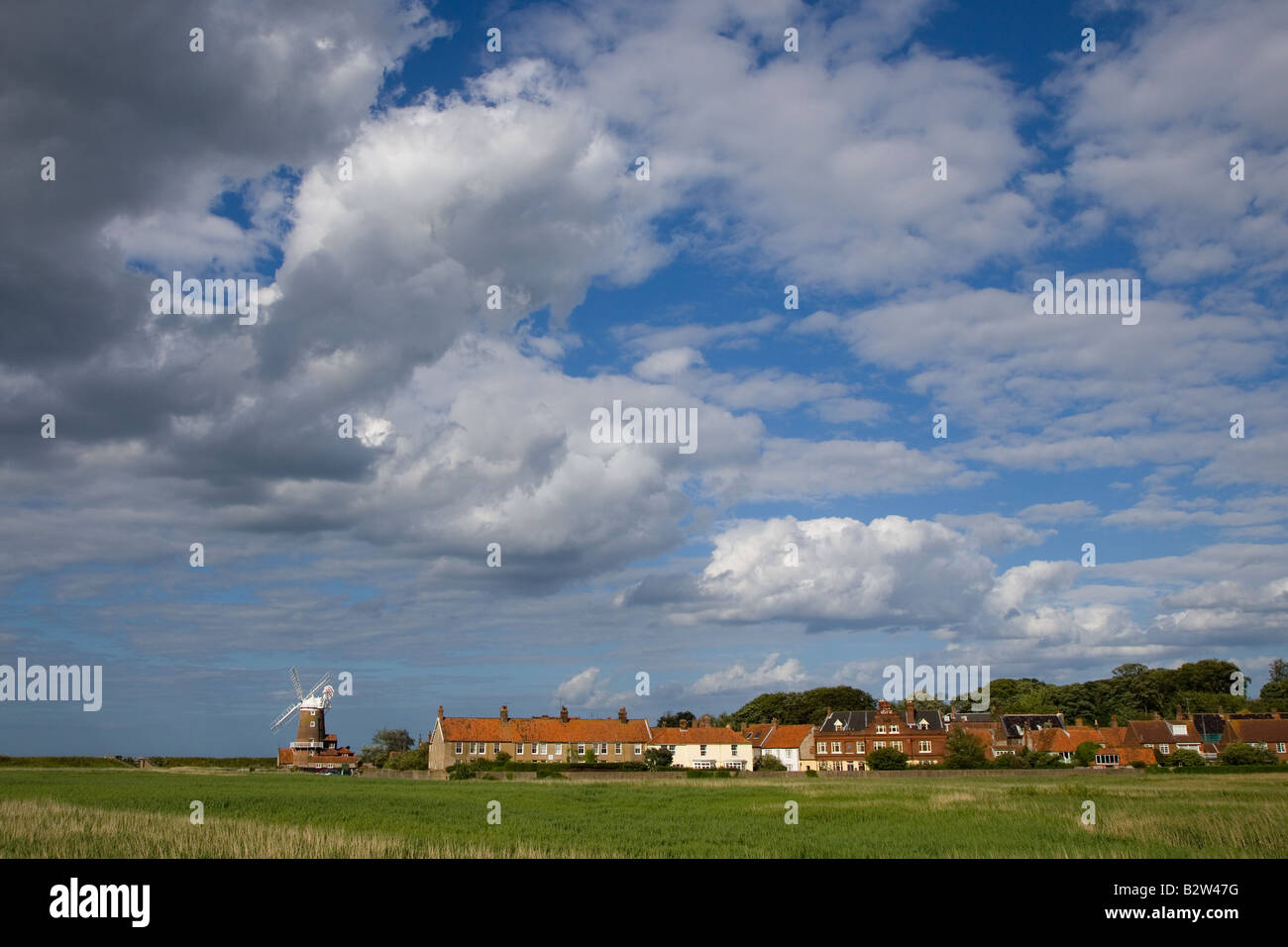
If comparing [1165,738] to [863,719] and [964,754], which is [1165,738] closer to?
[863,719]

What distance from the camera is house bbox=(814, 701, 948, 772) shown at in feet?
369

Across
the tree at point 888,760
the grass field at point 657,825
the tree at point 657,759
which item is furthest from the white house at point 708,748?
the grass field at point 657,825

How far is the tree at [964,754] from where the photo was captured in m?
88.6

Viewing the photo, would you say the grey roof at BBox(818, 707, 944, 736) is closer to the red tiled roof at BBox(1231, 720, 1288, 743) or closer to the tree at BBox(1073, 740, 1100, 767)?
the tree at BBox(1073, 740, 1100, 767)

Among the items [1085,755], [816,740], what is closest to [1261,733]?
[1085,755]

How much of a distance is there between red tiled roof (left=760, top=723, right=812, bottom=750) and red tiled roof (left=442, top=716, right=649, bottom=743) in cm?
576

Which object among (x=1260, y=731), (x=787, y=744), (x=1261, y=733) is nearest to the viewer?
(x=787, y=744)

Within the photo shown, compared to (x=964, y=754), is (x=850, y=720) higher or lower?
lower

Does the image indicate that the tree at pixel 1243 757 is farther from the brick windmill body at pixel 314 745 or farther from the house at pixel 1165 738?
the brick windmill body at pixel 314 745

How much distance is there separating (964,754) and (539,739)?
50713mm

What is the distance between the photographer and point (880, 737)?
371ft

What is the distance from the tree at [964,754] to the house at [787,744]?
2792cm
